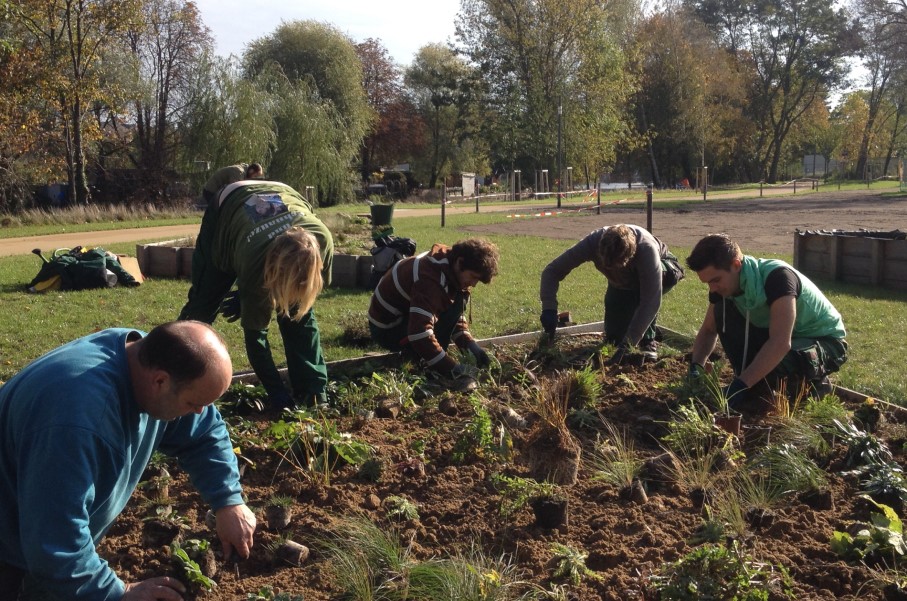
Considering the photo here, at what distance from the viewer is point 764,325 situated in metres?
5.04

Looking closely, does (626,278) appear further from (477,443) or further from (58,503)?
(58,503)

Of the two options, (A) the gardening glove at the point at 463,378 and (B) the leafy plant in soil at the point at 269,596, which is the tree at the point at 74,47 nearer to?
(A) the gardening glove at the point at 463,378

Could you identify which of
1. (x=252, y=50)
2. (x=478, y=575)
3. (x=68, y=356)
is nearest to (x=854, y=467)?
(x=478, y=575)

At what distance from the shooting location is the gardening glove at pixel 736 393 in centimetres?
484

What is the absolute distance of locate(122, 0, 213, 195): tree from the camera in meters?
31.6

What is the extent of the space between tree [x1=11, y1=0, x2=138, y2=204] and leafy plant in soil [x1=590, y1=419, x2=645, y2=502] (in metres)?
22.9

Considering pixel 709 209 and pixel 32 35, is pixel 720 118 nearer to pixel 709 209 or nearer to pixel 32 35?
pixel 709 209

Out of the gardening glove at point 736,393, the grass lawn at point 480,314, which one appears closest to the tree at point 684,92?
the grass lawn at point 480,314

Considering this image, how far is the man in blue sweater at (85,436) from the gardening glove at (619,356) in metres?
4.04

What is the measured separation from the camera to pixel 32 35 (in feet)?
85.6

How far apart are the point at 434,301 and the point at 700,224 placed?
17104 millimetres

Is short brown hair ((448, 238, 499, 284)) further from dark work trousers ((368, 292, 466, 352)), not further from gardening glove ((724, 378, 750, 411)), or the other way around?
gardening glove ((724, 378, 750, 411))

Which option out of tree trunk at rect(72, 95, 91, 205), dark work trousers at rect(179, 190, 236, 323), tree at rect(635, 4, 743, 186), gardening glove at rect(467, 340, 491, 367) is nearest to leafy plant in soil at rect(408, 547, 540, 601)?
gardening glove at rect(467, 340, 491, 367)

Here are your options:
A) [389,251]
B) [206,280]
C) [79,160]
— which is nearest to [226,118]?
[79,160]
